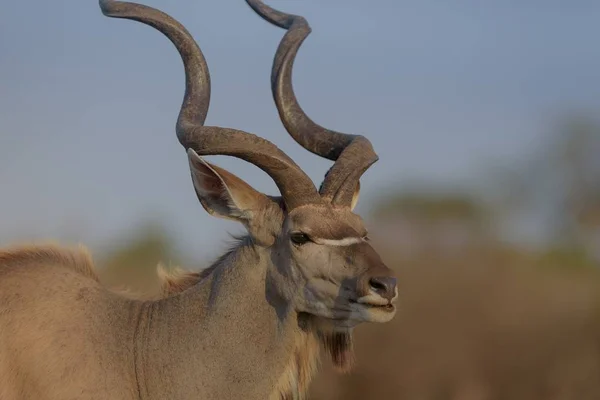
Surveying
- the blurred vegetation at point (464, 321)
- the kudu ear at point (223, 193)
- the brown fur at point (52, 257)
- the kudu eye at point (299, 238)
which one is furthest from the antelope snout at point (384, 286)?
the blurred vegetation at point (464, 321)

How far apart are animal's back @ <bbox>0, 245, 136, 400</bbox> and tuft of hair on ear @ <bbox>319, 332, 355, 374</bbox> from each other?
111cm

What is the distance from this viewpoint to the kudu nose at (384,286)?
5465mm

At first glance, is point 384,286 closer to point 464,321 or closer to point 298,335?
point 298,335

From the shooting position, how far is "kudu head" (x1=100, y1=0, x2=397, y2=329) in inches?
221

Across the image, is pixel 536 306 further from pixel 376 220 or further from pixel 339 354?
pixel 339 354

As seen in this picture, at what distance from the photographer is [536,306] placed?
13945mm

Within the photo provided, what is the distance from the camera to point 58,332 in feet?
19.0

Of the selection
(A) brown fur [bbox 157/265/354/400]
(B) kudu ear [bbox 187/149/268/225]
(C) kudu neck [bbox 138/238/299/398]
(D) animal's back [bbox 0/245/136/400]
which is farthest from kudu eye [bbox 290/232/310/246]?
(D) animal's back [bbox 0/245/136/400]

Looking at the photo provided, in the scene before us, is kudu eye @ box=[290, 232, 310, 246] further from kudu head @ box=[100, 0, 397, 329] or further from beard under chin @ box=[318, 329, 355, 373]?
beard under chin @ box=[318, 329, 355, 373]

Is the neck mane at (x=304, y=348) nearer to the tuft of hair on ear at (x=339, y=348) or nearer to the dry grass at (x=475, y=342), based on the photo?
the tuft of hair on ear at (x=339, y=348)

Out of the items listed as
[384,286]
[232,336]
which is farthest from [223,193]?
[384,286]

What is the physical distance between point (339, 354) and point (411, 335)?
7.55 meters

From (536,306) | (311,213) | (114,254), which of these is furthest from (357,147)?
(536,306)

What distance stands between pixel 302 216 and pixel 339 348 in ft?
2.70
